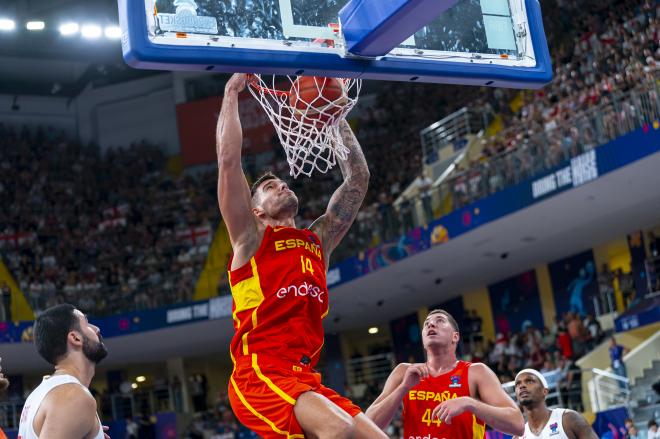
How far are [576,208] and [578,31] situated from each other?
205 inches

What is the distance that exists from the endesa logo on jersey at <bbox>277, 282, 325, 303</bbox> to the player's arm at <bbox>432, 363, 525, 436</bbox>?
105cm

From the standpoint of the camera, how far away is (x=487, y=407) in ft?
20.3

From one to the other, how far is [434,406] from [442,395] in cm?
9

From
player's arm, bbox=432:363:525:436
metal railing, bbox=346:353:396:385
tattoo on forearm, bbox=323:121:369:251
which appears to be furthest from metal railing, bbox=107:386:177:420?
tattoo on forearm, bbox=323:121:369:251

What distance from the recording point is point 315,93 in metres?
6.12

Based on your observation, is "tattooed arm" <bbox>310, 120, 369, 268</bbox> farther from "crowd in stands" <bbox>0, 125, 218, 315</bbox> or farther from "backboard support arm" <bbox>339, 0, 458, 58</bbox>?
"crowd in stands" <bbox>0, 125, 218, 315</bbox>

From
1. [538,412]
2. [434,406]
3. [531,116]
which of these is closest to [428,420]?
[434,406]

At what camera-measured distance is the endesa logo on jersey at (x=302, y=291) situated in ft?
17.7

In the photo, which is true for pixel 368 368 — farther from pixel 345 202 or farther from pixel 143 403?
pixel 345 202

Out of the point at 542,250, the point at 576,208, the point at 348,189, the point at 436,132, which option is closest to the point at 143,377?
the point at 436,132

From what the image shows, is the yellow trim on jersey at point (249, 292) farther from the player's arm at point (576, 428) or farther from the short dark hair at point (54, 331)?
the player's arm at point (576, 428)

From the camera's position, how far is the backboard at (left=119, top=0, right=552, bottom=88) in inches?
199

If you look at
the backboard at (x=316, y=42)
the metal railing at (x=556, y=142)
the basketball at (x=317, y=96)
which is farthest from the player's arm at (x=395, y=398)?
the metal railing at (x=556, y=142)

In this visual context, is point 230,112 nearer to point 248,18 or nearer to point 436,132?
point 248,18
